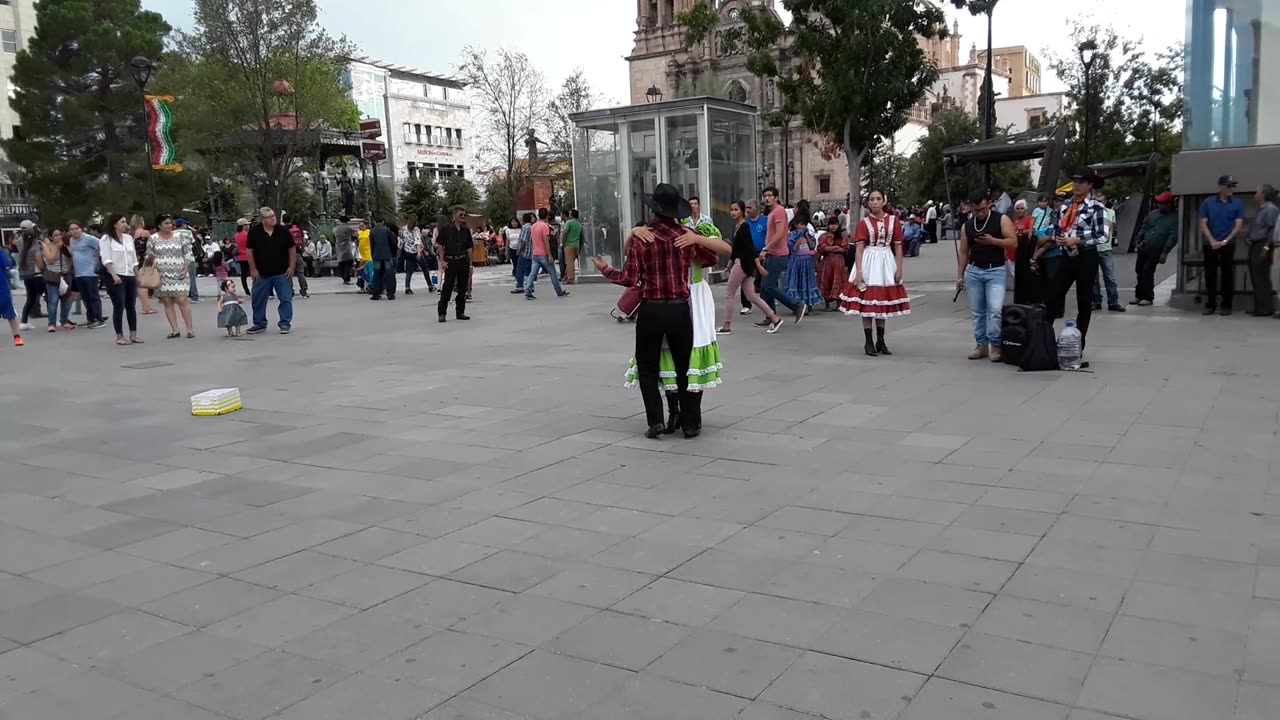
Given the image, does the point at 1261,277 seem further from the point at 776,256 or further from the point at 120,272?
the point at 120,272

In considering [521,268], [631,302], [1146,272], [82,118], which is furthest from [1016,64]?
[631,302]

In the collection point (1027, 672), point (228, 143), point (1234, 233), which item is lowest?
point (1027, 672)

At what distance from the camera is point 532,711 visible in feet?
10.3

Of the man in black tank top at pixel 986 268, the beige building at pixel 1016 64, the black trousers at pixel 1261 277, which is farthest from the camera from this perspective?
the beige building at pixel 1016 64

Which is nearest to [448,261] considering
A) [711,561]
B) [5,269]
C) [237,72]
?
[5,269]

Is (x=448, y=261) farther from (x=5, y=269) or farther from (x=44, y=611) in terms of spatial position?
(x=44, y=611)

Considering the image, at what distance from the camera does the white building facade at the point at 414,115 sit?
91750 mm

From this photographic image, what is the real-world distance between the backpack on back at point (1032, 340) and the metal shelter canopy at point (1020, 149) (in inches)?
265

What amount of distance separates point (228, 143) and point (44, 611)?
37674 mm

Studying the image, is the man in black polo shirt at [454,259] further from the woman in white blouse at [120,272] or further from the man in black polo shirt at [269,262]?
the woman in white blouse at [120,272]

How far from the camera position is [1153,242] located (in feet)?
45.4

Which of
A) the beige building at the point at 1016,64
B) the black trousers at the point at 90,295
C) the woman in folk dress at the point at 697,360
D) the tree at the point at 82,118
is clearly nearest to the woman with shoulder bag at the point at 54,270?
the black trousers at the point at 90,295

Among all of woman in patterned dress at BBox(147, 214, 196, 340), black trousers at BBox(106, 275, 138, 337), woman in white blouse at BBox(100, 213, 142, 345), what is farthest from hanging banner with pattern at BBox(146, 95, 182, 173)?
woman in patterned dress at BBox(147, 214, 196, 340)

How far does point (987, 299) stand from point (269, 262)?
31.9 feet
